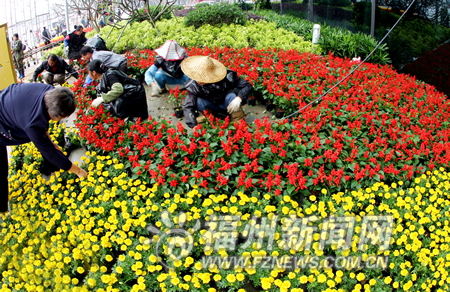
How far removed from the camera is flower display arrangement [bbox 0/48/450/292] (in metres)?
2.74

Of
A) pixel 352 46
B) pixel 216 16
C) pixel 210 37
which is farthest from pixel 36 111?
pixel 216 16

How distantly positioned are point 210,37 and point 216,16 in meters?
1.65

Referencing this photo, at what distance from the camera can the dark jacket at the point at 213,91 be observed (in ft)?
14.4

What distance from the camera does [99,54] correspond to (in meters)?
4.86

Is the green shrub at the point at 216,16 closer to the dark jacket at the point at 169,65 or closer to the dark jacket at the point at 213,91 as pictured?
the dark jacket at the point at 169,65

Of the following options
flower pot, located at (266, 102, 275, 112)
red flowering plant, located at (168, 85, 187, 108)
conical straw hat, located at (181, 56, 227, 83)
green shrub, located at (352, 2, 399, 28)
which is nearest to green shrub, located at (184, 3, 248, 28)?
green shrub, located at (352, 2, 399, 28)

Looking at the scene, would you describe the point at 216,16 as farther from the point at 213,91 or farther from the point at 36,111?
the point at 36,111

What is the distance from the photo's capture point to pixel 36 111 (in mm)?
3113

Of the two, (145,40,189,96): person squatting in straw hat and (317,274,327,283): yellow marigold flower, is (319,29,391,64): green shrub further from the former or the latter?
(317,274,327,283): yellow marigold flower

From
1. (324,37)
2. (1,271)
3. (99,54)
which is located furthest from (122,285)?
(324,37)

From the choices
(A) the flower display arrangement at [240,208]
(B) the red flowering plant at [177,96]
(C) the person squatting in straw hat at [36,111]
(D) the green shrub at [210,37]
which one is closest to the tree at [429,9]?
(D) the green shrub at [210,37]

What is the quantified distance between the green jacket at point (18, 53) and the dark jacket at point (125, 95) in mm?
8547

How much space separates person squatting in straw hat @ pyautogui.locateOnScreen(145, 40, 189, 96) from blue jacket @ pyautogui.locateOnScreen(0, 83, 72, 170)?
2.27 meters

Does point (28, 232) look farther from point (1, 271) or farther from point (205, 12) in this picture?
point (205, 12)
